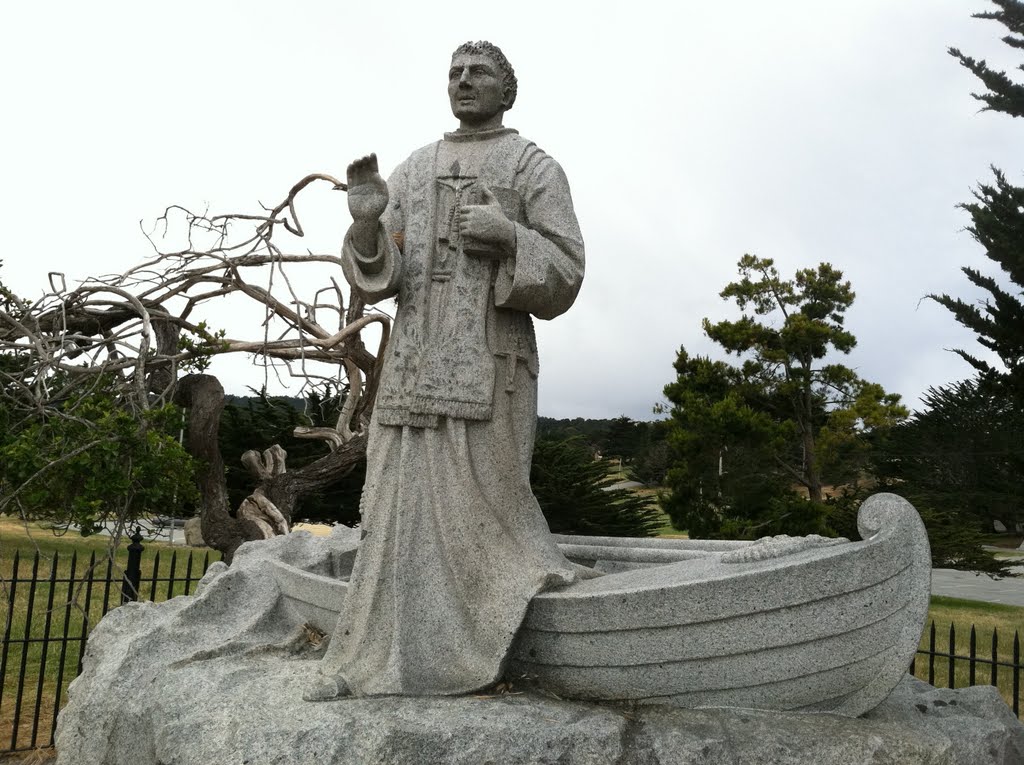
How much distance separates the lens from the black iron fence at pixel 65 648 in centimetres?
568

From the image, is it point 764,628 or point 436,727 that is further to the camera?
point 764,628

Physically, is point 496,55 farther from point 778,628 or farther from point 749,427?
point 749,427

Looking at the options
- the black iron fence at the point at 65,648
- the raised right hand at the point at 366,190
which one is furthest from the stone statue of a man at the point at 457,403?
the black iron fence at the point at 65,648

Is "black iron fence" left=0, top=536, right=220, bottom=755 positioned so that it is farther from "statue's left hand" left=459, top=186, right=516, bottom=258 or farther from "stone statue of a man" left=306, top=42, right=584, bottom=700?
"statue's left hand" left=459, top=186, right=516, bottom=258

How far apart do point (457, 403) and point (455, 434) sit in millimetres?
125

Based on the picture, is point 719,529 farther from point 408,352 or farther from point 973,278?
point 408,352

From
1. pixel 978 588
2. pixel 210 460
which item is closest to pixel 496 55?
pixel 210 460

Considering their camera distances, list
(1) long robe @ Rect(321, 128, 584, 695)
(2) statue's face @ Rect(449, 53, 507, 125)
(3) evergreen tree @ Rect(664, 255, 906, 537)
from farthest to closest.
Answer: (3) evergreen tree @ Rect(664, 255, 906, 537), (2) statue's face @ Rect(449, 53, 507, 125), (1) long robe @ Rect(321, 128, 584, 695)

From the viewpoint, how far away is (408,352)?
3697 mm

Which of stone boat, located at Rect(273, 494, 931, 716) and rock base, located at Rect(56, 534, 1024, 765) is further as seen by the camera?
stone boat, located at Rect(273, 494, 931, 716)

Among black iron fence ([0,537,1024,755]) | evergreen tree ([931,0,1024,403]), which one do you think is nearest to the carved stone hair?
black iron fence ([0,537,1024,755])

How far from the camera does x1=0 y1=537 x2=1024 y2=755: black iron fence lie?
5684 millimetres

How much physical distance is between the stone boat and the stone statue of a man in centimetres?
30

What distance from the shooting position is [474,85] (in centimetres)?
390
